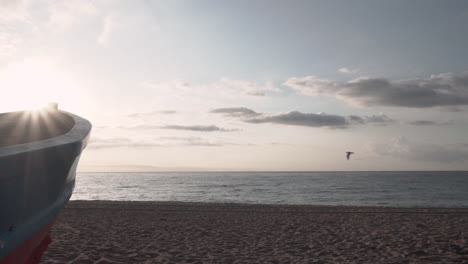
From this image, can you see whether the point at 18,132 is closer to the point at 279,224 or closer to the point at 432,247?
the point at 432,247

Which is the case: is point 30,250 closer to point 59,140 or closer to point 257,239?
point 59,140

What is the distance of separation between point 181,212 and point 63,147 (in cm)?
1388

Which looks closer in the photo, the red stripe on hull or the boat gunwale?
the boat gunwale

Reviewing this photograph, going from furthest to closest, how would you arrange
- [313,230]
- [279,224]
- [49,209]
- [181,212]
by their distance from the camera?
[181,212]
[279,224]
[313,230]
[49,209]

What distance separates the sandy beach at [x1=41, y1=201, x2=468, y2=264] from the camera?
8.10 metres

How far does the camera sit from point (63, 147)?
12.6ft

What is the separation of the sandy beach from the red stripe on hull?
3.38 m

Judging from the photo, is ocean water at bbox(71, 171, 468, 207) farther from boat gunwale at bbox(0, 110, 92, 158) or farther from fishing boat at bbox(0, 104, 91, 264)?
fishing boat at bbox(0, 104, 91, 264)

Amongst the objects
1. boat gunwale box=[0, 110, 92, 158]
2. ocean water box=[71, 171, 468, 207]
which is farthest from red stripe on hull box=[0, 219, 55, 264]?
ocean water box=[71, 171, 468, 207]

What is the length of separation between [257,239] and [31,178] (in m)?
8.02

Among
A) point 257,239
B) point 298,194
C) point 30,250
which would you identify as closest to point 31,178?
point 30,250

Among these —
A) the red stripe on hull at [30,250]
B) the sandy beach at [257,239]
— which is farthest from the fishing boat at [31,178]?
the sandy beach at [257,239]

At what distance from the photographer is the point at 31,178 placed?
3.34m

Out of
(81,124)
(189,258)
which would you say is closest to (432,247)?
(189,258)
